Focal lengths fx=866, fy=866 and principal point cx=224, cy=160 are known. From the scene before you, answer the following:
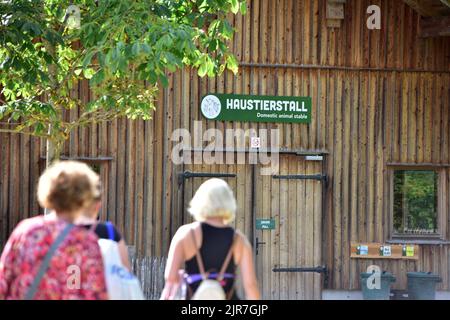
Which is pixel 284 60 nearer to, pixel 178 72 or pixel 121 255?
pixel 178 72

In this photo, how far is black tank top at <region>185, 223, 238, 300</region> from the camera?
5949 millimetres

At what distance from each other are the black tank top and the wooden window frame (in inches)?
375

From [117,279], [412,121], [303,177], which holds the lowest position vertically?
[117,279]

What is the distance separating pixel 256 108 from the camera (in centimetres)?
1472

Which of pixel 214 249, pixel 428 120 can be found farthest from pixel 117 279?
pixel 428 120

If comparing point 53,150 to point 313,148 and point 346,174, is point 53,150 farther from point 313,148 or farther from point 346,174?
point 346,174

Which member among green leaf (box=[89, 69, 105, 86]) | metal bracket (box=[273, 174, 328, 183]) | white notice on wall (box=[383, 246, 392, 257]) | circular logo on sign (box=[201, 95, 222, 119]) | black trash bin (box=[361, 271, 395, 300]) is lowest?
black trash bin (box=[361, 271, 395, 300])

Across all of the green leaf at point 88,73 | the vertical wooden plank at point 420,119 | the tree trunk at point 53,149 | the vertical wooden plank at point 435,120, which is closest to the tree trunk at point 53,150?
the tree trunk at point 53,149

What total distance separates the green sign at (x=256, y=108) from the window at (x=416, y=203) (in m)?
2.06

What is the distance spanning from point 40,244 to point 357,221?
10554 mm

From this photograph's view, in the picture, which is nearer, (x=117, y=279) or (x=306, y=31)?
(x=117, y=279)

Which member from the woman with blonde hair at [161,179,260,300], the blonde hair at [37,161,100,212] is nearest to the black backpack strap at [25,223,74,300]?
the blonde hair at [37,161,100,212]

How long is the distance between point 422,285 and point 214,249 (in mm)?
9203

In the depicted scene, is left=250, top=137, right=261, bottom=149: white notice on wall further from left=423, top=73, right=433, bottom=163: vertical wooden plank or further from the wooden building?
left=423, top=73, right=433, bottom=163: vertical wooden plank
